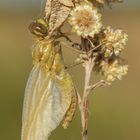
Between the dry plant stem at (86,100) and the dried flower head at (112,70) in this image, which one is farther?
the dried flower head at (112,70)

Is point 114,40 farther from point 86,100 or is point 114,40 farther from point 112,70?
point 86,100

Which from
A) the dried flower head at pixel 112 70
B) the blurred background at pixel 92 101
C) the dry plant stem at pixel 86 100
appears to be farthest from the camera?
the blurred background at pixel 92 101

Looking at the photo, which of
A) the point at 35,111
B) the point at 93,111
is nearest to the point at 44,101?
the point at 35,111

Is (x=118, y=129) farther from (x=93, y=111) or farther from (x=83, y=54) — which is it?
(x=83, y=54)

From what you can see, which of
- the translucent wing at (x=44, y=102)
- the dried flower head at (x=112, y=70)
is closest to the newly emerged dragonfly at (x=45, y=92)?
the translucent wing at (x=44, y=102)

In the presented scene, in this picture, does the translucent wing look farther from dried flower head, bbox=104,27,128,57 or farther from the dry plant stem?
dried flower head, bbox=104,27,128,57

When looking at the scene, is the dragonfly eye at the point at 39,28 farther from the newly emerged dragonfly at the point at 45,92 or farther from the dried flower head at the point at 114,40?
the dried flower head at the point at 114,40

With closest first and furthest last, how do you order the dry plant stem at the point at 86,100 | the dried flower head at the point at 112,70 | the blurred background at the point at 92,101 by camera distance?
the dry plant stem at the point at 86,100
the dried flower head at the point at 112,70
the blurred background at the point at 92,101
